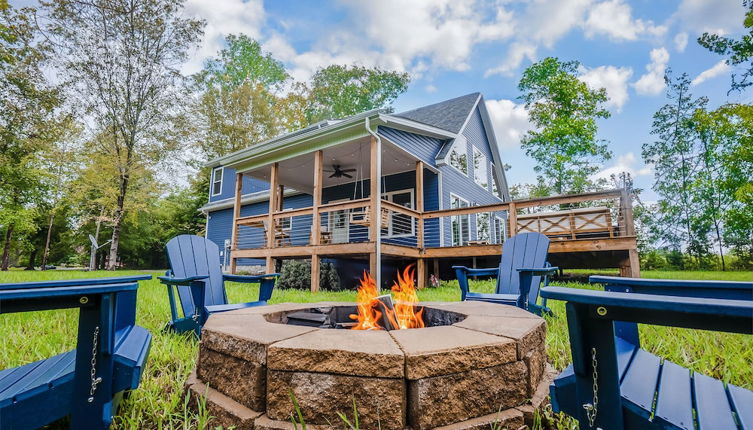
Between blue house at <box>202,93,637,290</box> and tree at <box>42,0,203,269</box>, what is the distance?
140 inches

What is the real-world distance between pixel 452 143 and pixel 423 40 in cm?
604

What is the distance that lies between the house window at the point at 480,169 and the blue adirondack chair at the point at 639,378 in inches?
470

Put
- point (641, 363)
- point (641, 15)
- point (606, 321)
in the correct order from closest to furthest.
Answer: point (606, 321) → point (641, 363) → point (641, 15)

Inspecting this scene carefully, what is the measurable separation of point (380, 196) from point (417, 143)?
2251 millimetres

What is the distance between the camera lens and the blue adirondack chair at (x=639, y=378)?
2.48 ft

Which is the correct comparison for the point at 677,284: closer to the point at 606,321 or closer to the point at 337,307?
the point at 606,321

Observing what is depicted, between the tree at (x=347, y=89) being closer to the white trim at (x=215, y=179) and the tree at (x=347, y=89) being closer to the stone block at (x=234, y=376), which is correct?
the white trim at (x=215, y=179)

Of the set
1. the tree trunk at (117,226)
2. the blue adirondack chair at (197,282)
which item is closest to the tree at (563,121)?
the blue adirondack chair at (197,282)

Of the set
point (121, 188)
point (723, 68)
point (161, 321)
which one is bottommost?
point (161, 321)

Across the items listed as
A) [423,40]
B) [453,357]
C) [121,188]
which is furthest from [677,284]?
[121,188]

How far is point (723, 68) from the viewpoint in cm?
1377

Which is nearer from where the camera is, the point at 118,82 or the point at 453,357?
the point at 453,357

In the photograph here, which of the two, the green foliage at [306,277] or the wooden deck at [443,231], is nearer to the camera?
the wooden deck at [443,231]

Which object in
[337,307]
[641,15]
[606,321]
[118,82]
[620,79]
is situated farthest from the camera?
[620,79]
